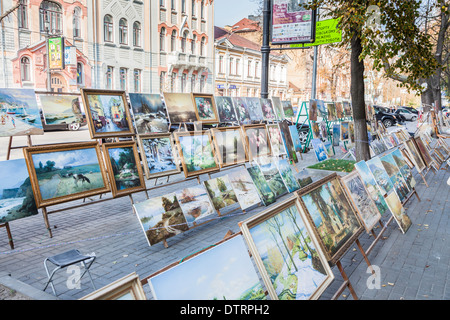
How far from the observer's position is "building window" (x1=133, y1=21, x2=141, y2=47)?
95.8 feet

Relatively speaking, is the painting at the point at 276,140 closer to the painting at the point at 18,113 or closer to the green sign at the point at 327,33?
the painting at the point at 18,113

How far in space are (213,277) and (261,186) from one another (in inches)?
163

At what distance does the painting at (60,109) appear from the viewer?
6.38 m

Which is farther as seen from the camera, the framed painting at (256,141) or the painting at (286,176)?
the framed painting at (256,141)

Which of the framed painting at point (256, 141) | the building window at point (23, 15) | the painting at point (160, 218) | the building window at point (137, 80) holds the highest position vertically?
the building window at point (23, 15)

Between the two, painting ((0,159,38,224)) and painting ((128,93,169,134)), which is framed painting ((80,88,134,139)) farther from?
painting ((0,159,38,224))

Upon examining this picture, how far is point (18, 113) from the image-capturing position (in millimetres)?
5703

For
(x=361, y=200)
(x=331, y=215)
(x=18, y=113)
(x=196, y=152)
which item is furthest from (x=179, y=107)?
(x=331, y=215)

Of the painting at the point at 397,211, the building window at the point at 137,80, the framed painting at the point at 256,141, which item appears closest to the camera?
the painting at the point at 397,211

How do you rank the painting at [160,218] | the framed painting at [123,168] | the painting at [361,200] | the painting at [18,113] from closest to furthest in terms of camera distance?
the painting at [361,200] < the painting at [160,218] < the framed painting at [123,168] < the painting at [18,113]

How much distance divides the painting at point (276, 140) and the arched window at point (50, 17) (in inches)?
813

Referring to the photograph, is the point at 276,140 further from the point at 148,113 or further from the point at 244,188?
the point at 148,113

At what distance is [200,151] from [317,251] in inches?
143

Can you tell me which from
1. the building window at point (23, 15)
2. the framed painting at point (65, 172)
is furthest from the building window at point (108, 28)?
the framed painting at point (65, 172)
